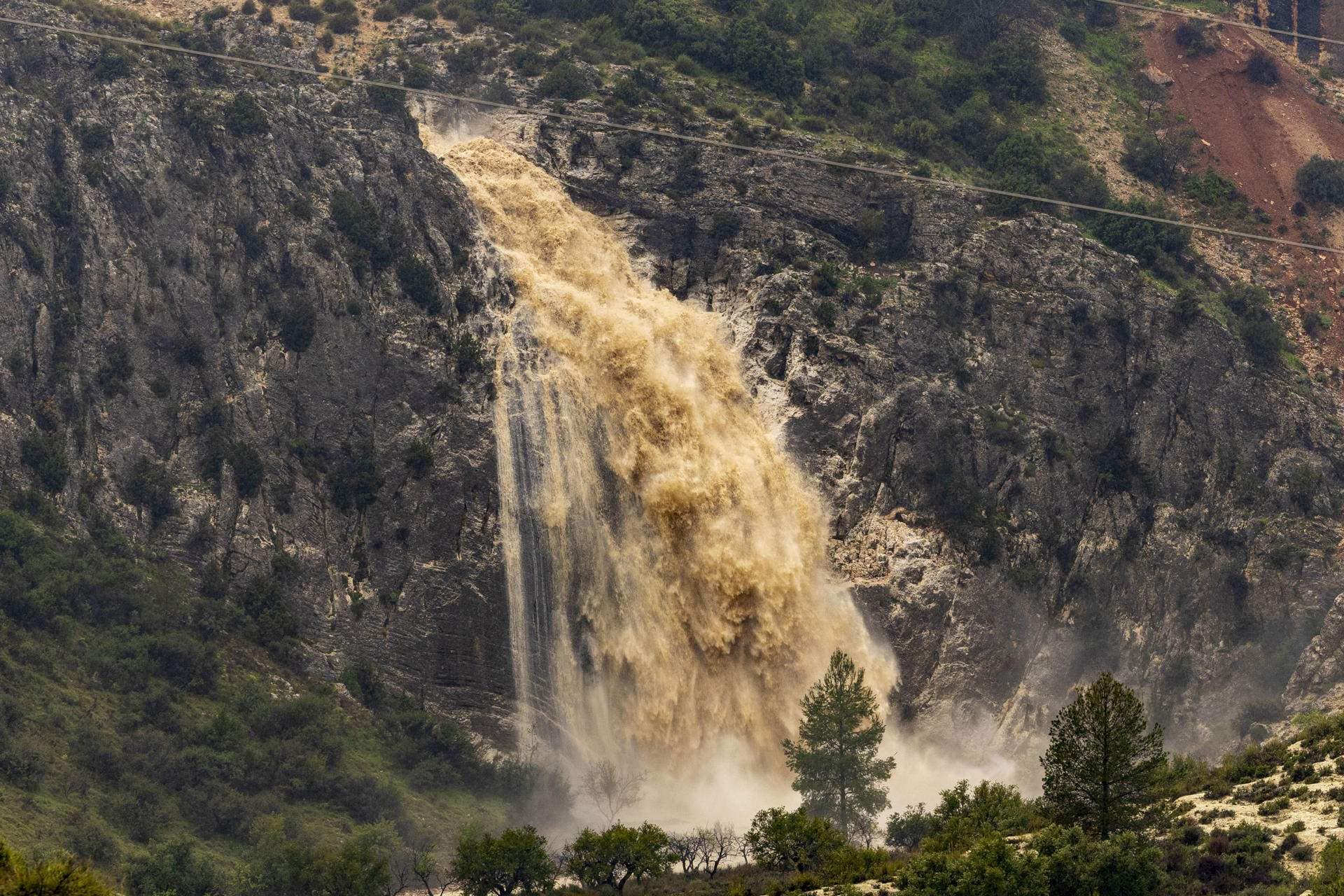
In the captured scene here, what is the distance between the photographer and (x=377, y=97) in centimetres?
12206

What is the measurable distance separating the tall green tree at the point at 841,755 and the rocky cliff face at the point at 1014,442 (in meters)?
8.35

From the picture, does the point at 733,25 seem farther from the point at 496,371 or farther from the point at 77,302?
the point at 77,302

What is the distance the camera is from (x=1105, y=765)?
76.6 metres

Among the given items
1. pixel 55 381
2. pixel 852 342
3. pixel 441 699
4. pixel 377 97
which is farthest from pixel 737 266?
pixel 55 381

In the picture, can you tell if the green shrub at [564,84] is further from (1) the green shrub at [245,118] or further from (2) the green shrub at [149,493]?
(2) the green shrub at [149,493]

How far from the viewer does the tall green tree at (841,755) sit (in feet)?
328

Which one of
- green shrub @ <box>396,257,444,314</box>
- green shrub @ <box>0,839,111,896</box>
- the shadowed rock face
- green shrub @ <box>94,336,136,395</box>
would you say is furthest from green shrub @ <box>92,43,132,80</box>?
green shrub @ <box>0,839,111,896</box>

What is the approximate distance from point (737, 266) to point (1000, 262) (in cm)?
1767

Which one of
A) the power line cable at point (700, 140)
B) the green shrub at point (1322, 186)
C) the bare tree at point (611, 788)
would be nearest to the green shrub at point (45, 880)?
the bare tree at point (611, 788)

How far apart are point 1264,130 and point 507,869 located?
284 ft

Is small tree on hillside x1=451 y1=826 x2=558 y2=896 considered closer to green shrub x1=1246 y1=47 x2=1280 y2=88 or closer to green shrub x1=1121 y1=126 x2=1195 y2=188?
green shrub x1=1121 y1=126 x2=1195 y2=188

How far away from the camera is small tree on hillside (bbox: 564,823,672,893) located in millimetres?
89188

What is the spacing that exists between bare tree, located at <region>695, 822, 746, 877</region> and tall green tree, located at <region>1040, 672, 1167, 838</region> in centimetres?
2267

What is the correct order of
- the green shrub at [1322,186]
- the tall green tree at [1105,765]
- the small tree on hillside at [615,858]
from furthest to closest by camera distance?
1. the green shrub at [1322,186]
2. the small tree on hillside at [615,858]
3. the tall green tree at [1105,765]
